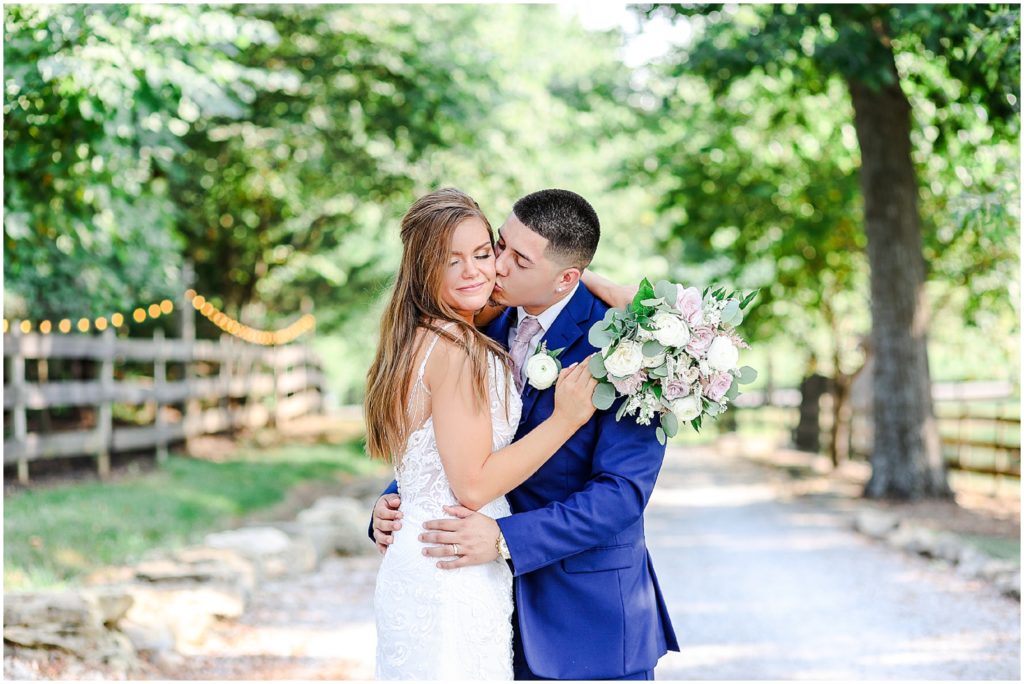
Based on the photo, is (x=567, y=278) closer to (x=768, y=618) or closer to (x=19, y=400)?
(x=768, y=618)

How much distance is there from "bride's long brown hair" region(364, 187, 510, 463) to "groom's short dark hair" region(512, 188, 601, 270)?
137 millimetres

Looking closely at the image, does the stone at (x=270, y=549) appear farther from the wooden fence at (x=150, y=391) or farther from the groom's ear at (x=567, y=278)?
the groom's ear at (x=567, y=278)

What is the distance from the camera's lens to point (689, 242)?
18.7 meters

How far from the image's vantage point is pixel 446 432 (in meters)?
3.04

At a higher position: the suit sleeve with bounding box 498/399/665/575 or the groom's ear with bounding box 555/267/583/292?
the groom's ear with bounding box 555/267/583/292

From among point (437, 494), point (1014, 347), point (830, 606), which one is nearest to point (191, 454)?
point (830, 606)

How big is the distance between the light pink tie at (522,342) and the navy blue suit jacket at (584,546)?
8 centimetres

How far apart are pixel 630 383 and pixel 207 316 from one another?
1378 centimetres

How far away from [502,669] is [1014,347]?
13082 millimetres

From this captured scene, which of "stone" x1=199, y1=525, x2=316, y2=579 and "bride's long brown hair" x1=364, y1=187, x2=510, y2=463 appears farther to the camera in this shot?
"stone" x1=199, y1=525, x2=316, y2=579

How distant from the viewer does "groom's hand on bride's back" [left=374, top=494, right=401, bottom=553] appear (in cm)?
323

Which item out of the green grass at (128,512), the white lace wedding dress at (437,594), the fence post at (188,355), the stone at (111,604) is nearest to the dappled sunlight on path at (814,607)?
the stone at (111,604)

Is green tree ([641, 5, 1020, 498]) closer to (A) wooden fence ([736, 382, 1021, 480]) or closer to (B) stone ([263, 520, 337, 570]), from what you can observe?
(A) wooden fence ([736, 382, 1021, 480])

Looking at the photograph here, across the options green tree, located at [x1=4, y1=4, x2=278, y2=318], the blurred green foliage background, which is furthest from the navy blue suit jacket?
green tree, located at [x1=4, y1=4, x2=278, y2=318]
